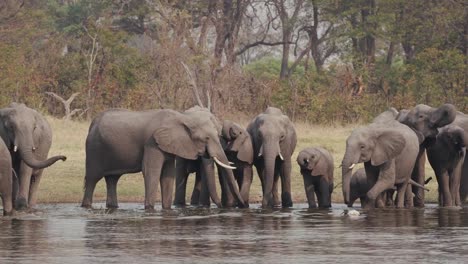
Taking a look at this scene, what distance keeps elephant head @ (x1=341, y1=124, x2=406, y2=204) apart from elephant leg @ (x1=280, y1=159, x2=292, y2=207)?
162 centimetres

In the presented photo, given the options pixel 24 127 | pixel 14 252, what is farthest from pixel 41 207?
pixel 14 252

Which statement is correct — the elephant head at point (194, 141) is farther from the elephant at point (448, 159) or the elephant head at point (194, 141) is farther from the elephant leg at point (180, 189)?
the elephant at point (448, 159)

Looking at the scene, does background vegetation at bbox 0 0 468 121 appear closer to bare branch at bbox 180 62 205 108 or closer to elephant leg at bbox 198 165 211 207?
bare branch at bbox 180 62 205 108

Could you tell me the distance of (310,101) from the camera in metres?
43.5

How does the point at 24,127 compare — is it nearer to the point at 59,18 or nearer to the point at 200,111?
the point at 200,111

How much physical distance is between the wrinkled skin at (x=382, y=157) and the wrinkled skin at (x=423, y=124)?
885 mm

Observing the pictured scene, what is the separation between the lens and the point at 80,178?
2656 cm

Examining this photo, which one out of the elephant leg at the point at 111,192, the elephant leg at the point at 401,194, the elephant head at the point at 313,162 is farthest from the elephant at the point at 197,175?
the elephant leg at the point at 401,194

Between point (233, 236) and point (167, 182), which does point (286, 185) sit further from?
point (233, 236)

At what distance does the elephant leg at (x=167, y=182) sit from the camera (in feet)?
71.3

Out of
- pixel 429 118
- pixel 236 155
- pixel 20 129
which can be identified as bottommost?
pixel 236 155

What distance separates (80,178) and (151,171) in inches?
204

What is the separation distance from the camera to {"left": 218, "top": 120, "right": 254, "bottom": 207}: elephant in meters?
22.9

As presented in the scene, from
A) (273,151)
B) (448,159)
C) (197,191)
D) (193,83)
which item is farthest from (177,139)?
(193,83)
